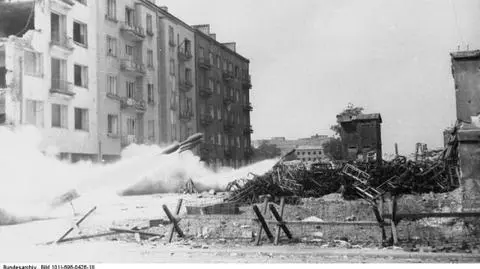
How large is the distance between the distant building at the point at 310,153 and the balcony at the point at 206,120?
8.15ft

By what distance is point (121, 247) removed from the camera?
1152cm

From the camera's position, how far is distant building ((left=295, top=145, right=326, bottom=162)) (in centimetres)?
1550

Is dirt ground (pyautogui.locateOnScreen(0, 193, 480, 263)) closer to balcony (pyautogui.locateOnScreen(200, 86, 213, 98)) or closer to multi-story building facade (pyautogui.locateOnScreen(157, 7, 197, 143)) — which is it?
multi-story building facade (pyautogui.locateOnScreen(157, 7, 197, 143))

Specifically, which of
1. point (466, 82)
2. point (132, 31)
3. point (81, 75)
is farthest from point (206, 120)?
point (466, 82)

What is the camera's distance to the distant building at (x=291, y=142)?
14.0 meters

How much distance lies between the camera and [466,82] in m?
11.7

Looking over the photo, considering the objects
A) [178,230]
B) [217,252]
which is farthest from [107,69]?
[217,252]

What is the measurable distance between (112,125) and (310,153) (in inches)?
210

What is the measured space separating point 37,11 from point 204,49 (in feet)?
13.1

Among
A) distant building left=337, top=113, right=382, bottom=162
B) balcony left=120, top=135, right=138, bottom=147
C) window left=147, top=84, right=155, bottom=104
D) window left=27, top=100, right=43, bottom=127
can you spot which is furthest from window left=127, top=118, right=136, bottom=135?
distant building left=337, top=113, right=382, bottom=162

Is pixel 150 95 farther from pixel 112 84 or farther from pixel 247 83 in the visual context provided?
pixel 247 83

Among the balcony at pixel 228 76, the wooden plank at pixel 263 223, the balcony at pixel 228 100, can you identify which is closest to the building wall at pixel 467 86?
the wooden plank at pixel 263 223

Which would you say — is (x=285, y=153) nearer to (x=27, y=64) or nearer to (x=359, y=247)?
(x=359, y=247)

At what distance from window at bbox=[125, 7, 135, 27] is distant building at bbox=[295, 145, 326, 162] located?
530cm
